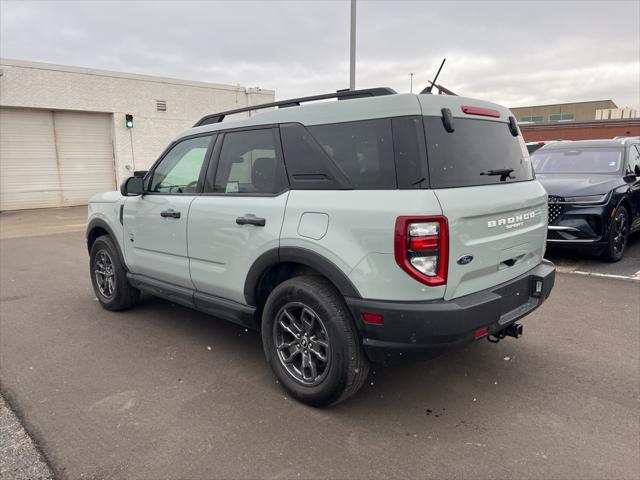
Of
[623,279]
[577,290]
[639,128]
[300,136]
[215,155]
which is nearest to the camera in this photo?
[300,136]

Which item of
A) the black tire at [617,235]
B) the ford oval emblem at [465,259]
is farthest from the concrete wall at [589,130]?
the ford oval emblem at [465,259]

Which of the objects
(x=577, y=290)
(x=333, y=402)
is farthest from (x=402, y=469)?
(x=577, y=290)

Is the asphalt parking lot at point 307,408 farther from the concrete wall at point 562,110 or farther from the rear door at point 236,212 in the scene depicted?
the concrete wall at point 562,110

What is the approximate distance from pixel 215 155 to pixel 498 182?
2.18 meters

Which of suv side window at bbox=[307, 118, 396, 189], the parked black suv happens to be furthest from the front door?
the parked black suv

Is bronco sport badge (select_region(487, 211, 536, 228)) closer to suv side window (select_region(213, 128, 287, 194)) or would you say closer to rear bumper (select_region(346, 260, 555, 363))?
rear bumper (select_region(346, 260, 555, 363))

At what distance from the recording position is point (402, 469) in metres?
2.53

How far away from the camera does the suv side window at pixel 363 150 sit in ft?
9.04

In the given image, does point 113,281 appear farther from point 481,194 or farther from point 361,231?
point 481,194

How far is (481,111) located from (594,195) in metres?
4.61

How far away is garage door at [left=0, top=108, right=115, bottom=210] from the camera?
16.3 metres

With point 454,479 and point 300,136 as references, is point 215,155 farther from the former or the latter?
point 454,479

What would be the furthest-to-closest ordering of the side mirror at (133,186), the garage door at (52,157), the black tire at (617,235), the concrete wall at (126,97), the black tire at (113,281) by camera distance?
the garage door at (52,157), the concrete wall at (126,97), the black tire at (617,235), the black tire at (113,281), the side mirror at (133,186)

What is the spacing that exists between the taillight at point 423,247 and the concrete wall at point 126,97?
17.5m
